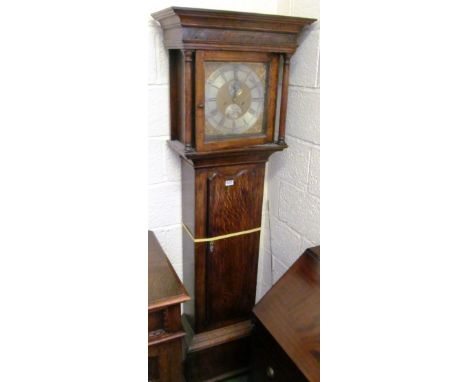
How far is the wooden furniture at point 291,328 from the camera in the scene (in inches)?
39.9

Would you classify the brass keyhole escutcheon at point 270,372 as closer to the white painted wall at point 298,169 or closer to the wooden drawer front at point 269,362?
the wooden drawer front at point 269,362

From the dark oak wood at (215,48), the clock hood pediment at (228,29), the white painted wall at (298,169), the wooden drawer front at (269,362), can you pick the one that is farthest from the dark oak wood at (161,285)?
the clock hood pediment at (228,29)

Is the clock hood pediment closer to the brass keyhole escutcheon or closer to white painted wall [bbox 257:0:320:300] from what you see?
white painted wall [bbox 257:0:320:300]

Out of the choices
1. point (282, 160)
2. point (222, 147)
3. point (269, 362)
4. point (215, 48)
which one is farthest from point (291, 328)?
point (215, 48)

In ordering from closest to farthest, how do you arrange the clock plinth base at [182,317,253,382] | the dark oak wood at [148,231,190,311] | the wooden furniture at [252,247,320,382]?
the wooden furniture at [252,247,320,382]
the dark oak wood at [148,231,190,311]
the clock plinth base at [182,317,253,382]

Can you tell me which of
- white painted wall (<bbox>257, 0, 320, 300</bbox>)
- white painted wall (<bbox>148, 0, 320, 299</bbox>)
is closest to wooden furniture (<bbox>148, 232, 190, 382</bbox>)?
white painted wall (<bbox>148, 0, 320, 299</bbox>)

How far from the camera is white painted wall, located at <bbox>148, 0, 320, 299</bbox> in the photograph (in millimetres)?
1362

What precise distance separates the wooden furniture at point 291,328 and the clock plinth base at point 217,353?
300mm

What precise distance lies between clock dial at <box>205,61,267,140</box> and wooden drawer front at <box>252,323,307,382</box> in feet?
2.15

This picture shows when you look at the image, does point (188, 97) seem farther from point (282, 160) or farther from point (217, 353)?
point (217, 353)
